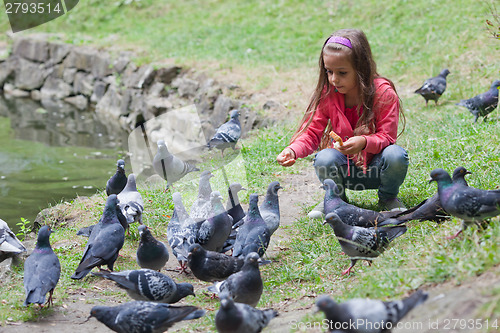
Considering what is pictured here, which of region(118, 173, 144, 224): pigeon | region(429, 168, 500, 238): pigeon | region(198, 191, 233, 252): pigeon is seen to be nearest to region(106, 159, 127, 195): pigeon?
region(118, 173, 144, 224): pigeon

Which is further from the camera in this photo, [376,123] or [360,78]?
[376,123]

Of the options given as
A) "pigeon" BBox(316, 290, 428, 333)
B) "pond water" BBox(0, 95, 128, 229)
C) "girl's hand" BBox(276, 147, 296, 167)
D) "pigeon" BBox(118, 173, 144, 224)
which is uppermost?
"girl's hand" BBox(276, 147, 296, 167)

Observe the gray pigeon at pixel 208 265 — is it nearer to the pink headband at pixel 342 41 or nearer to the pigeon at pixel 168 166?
the pink headband at pixel 342 41

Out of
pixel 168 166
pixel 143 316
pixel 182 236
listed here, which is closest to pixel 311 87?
pixel 168 166

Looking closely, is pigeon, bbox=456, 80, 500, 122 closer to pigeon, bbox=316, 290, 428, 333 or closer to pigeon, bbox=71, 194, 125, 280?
pigeon, bbox=316, 290, 428, 333

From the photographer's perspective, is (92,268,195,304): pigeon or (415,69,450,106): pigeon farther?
(415,69,450,106): pigeon

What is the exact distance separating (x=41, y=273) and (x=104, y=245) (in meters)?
0.63

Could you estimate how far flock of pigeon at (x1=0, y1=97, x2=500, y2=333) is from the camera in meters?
3.44

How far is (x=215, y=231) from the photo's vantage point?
16.3ft

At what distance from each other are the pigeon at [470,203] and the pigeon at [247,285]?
1.52 m

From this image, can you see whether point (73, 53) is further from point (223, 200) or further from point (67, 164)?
point (223, 200)

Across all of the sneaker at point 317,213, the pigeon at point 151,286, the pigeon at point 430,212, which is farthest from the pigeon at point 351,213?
the pigeon at point 151,286

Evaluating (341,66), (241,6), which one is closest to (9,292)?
(341,66)

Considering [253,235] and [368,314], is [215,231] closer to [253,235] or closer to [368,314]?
[253,235]
